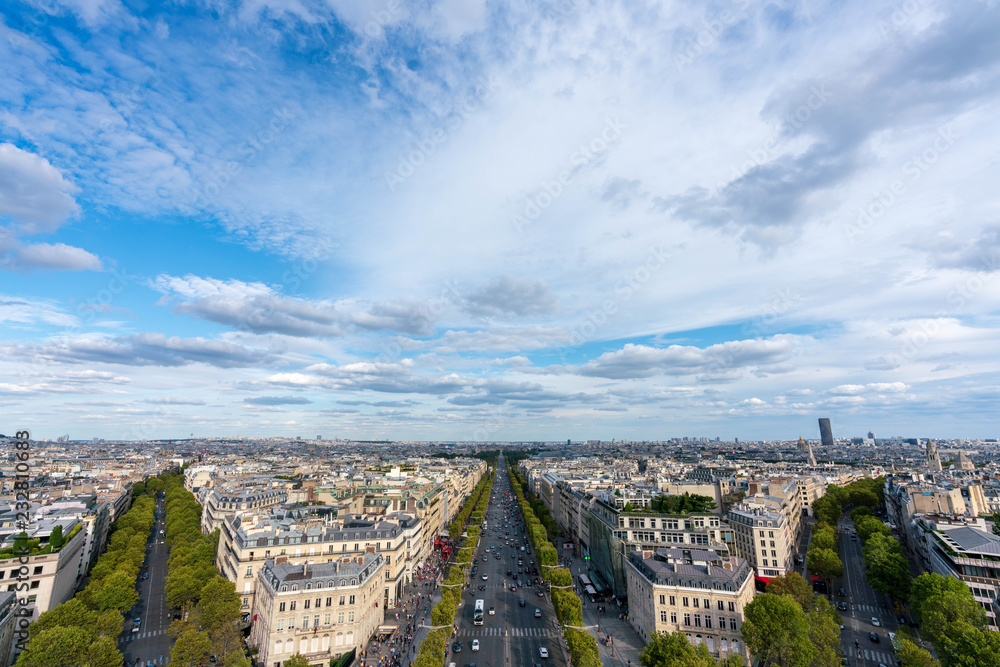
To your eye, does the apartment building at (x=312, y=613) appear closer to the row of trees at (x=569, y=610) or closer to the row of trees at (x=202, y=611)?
the row of trees at (x=202, y=611)

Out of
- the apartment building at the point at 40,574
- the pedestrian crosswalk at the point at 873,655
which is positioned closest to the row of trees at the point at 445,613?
the pedestrian crosswalk at the point at 873,655

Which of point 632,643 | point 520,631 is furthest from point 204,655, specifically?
point 632,643

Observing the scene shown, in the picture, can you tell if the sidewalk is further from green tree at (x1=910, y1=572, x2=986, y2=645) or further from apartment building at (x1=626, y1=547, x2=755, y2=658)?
green tree at (x1=910, y1=572, x2=986, y2=645)

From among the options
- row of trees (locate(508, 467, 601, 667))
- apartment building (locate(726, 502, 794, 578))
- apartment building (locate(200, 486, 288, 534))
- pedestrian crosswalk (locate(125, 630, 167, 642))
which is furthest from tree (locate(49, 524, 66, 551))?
apartment building (locate(726, 502, 794, 578))

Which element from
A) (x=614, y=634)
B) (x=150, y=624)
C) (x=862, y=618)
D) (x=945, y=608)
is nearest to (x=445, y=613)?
(x=614, y=634)

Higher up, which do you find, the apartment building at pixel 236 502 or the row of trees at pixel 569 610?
the apartment building at pixel 236 502

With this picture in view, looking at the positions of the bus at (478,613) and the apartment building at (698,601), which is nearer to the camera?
the apartment building at (698,601)

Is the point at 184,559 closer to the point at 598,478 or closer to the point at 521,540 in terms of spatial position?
the point at 521,540

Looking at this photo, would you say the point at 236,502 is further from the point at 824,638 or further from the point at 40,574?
the point at 824,638
